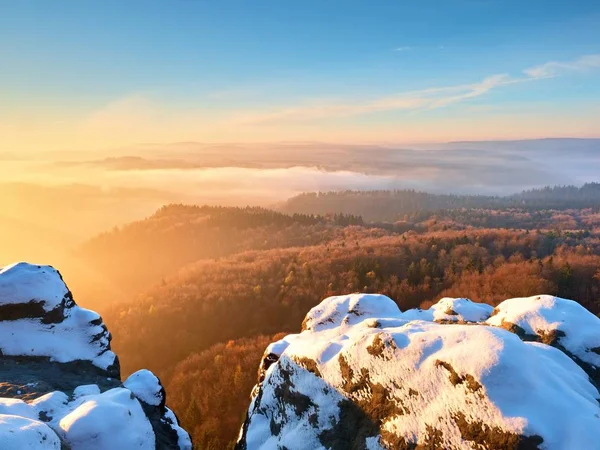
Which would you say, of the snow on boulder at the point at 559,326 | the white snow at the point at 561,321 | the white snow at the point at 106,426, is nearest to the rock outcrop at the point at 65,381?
the white snow at the point at 106,426

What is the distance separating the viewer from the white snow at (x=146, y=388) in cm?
2961

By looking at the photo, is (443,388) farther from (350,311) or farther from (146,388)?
(146,388)

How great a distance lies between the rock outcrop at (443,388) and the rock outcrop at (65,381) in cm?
874

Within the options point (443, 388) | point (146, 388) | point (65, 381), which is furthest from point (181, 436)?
point (443, 388)

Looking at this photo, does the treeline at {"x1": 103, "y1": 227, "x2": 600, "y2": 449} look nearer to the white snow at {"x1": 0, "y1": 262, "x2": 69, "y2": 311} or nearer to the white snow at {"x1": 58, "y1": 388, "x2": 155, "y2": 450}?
the white snow at {"x1": 0, "y1": 262, "x2": 69, "y2": 311}

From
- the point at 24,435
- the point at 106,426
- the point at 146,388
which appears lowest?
the point at 146,388

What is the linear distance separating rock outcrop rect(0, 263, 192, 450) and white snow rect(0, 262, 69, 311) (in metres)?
0.07

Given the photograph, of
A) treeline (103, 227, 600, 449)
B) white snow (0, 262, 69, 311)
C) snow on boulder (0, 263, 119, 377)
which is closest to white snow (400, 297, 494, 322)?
snow on boulder (0, 263, 119, 377)

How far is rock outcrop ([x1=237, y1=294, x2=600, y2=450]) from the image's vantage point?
18078mm

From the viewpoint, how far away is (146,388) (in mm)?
30188

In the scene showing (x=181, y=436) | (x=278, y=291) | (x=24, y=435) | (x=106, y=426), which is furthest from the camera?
(x=278, y=291)

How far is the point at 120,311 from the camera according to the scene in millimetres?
133375

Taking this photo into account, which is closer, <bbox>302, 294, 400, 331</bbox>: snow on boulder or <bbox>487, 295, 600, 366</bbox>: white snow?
<bbox>487, 295, 600, 366</bbox>: white snow

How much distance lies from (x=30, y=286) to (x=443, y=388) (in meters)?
32.1
